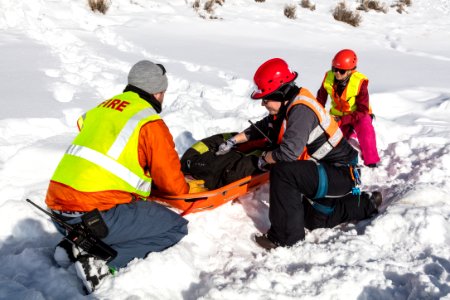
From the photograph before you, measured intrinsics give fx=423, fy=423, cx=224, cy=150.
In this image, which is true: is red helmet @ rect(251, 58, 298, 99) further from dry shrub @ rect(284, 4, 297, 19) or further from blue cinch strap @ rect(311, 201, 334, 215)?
dry shrub @ rect(284, 4, 297, 19)

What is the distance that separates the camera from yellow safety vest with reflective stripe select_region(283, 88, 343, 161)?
2.88 metres

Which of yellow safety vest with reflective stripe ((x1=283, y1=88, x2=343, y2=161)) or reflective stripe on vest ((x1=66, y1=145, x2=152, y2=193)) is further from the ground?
yellow safety vest with reflective stripe ((x1=283, y1=88, x2=343, y2=161))

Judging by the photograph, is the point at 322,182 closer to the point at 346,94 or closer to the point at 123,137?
the point at 123,137

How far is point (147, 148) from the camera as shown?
245 centimetres

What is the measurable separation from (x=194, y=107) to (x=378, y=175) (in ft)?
7.51

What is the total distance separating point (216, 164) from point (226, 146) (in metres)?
0.24

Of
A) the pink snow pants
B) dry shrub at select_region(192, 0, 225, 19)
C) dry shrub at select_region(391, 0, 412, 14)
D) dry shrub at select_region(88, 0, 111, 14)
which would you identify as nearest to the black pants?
the pink snow pants

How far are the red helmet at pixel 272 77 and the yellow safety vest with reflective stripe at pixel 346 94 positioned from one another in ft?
5.28

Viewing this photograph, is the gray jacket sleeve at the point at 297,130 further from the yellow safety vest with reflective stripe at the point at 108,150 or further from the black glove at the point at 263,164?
the yellow safety vest with reflective stripe at the point at 108,150

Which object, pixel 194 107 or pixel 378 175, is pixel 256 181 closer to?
pixel 378 175

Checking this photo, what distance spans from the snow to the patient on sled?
27cm

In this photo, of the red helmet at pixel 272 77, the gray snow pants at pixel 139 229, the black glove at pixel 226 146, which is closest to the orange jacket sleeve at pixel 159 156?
the gray snow pants at pixel 139 229

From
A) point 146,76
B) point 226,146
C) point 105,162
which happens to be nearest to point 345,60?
point 226,146

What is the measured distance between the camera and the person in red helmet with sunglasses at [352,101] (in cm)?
416
